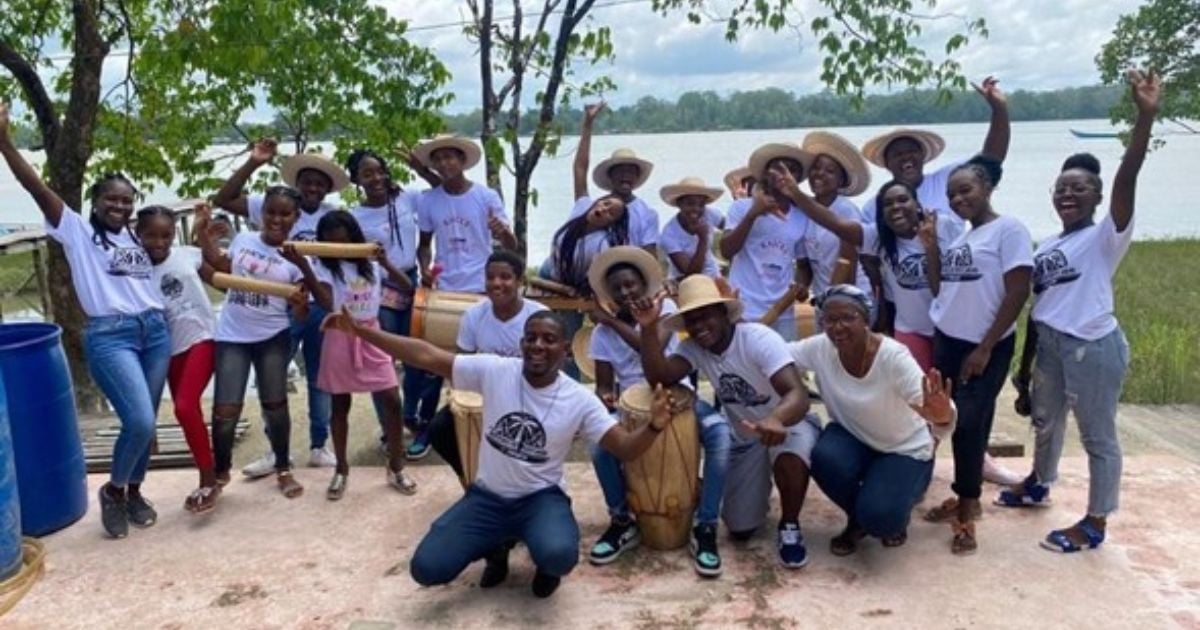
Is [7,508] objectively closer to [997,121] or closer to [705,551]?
[705,551]

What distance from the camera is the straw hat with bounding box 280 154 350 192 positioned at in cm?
515

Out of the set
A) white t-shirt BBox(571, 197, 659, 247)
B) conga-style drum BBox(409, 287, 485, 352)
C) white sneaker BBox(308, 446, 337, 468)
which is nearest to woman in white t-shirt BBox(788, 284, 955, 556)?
white t-shirt BBox(571, 197, 659, 247)

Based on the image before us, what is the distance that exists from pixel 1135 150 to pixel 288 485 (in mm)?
4148

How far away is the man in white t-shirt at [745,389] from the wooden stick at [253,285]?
5.71 ft

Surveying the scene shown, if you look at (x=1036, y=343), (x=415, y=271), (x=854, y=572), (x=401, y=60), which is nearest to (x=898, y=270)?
(x=1036, y=343)

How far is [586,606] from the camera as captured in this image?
3725mm

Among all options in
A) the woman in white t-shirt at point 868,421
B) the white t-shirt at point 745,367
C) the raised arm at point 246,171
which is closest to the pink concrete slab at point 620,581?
the woman in white t-shirt at point 868,421

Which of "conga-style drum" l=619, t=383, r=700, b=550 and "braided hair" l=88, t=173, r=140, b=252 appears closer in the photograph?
"conga-style drum" l=619, t=383, r=700, b=550

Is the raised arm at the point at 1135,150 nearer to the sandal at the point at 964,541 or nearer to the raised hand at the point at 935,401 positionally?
the raised hand at the point at 935,401

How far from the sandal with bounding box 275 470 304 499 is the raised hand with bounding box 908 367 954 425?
121 inches

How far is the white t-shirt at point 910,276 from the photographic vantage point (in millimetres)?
4363

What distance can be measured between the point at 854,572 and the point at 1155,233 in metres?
24.5

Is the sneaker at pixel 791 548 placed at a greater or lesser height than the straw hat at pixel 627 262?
lesser

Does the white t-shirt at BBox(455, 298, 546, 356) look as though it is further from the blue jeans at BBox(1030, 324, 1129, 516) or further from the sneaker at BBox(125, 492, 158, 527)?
the blue jeans at BBox(1030, 324, 1129, 516)
